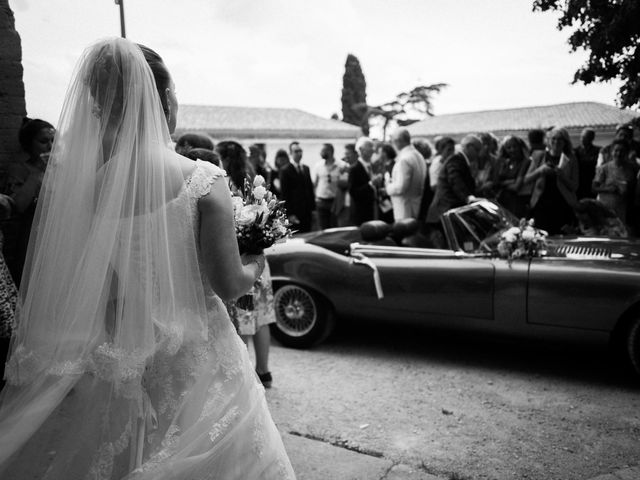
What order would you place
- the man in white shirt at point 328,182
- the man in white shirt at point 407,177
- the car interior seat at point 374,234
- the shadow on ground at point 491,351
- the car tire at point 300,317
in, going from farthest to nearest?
1. the man in white shirt at point 328,182
2. the man in white shirt at point 407,177
3. the car interior seat at point 374,234
4. the car tire at point 300,317
5. the shadow on ground at point 491,351

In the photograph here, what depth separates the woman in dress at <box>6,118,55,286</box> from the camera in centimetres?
305

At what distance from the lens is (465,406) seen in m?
3.71

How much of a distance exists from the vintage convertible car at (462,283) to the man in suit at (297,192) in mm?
3741

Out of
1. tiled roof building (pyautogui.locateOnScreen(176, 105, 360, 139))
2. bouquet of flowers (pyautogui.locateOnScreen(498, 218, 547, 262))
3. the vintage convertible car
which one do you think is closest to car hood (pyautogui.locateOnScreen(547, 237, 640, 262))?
the vintage convertible car

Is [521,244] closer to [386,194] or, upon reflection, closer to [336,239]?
[336,239]

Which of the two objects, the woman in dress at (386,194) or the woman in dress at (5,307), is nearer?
the woman in dress at (5,307)

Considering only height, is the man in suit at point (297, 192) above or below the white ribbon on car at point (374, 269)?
above

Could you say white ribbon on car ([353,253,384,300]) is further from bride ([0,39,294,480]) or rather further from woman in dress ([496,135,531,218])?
woman in dress ([496,135,531,218])

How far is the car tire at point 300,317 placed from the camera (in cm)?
493

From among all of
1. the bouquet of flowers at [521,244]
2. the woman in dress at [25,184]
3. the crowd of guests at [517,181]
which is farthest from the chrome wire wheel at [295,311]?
the woman in dress at [25,184]

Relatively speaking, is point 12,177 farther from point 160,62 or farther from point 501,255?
point 501,255

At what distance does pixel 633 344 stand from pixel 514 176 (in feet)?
12.5

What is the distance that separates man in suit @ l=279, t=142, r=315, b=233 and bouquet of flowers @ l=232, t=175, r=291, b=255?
6.74 m

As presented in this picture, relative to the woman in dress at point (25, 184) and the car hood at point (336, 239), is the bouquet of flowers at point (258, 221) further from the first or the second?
the car hood at point (336, 239)
